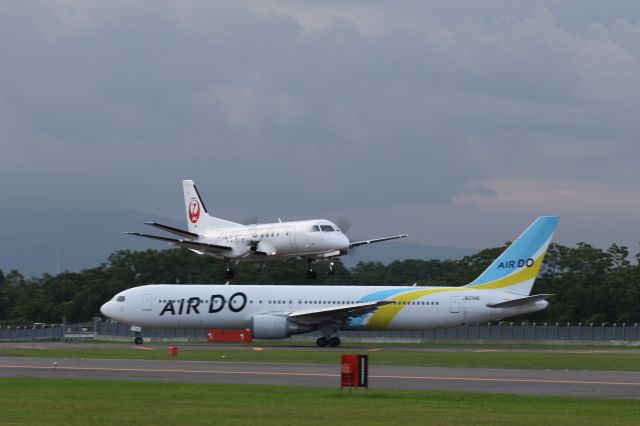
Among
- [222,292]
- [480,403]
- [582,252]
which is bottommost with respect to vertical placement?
[480,403]

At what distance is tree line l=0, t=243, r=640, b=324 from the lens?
100562 mm

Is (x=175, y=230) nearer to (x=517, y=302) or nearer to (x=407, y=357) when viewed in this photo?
(x=407, y=357)

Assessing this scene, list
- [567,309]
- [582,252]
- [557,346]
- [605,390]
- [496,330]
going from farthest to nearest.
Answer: [582,252] < [567,309] < [496,330] < [557,346] < [605,390]

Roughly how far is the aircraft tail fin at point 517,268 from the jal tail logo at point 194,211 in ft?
58.7

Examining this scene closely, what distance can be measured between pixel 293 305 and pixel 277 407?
42.7 m

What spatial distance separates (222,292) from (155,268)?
2083 inches

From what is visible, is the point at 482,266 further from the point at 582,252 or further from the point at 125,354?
the point at 125,354

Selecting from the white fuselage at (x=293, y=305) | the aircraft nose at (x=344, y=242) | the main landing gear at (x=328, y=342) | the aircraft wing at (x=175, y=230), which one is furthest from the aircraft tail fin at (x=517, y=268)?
the aircraft wing at (x=175, y=230)

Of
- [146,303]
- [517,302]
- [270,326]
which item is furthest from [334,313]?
[146,303]

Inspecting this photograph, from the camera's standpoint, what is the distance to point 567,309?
331 feet

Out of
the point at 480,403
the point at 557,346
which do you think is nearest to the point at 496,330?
the point at 557,346

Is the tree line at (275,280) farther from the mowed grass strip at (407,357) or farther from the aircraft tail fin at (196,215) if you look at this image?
the mowed grass strip at (407,357)

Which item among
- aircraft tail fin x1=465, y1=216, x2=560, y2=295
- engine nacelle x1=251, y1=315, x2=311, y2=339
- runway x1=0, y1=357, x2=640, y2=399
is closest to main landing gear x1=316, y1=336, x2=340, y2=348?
engine nacelle x1=251, y1=315, x2=311, y2=339

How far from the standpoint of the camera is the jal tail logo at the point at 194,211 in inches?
2992
